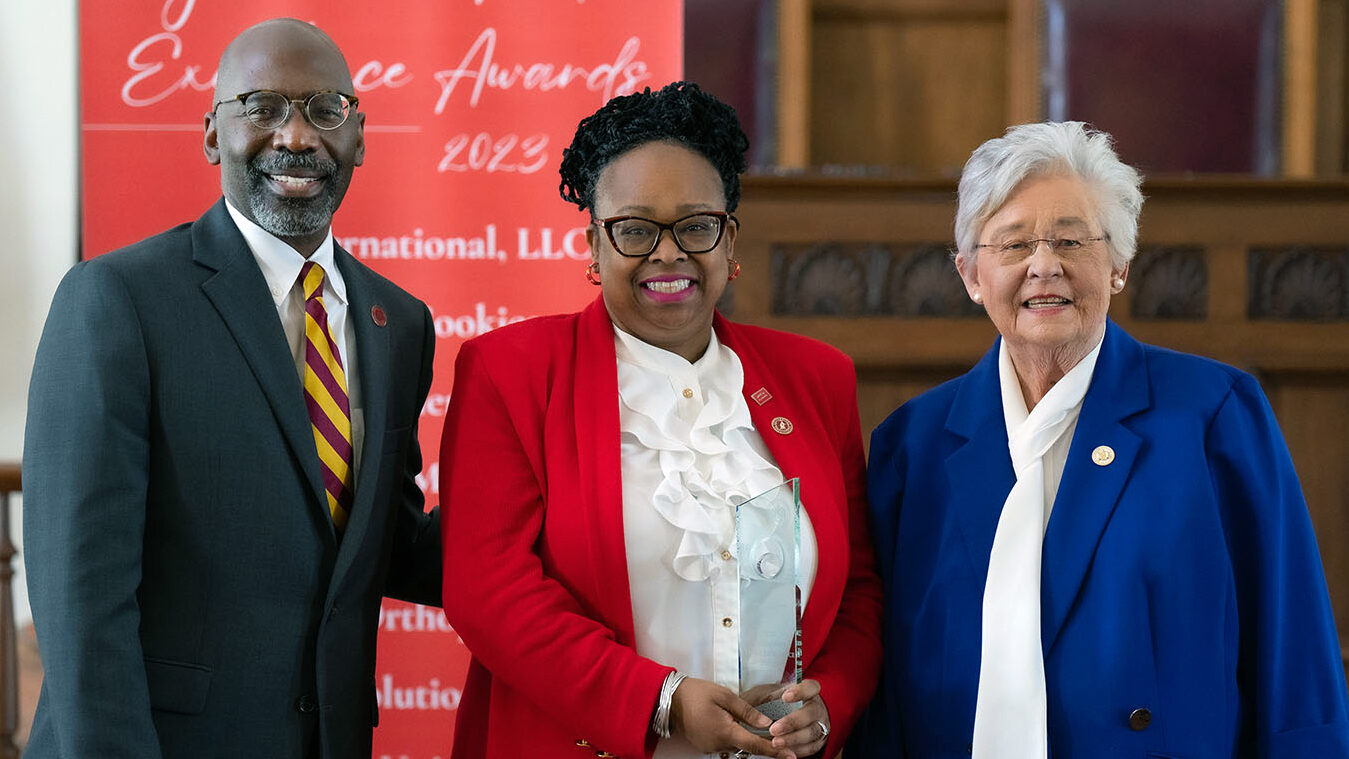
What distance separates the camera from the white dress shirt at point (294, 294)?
5.79 feet

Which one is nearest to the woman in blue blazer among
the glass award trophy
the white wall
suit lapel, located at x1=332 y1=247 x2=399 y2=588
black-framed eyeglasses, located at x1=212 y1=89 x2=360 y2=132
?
the glass award trophy

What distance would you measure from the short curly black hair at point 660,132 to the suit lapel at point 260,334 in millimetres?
485

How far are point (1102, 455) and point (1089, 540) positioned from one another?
13 centimetres

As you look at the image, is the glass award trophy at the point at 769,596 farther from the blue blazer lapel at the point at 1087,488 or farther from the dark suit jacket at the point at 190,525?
the dark suit jacket at the point at 190,525

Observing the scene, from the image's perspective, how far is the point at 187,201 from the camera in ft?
8.71

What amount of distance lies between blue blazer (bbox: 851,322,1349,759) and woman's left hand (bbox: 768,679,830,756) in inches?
7.8

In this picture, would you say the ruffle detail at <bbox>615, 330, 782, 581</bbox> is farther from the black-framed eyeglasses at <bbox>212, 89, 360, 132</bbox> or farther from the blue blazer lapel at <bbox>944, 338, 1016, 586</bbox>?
the black-framed eyeglasses at <bbox>212, 89, 360, 132</bbox>

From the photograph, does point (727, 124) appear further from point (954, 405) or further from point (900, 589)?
point (900, 589)

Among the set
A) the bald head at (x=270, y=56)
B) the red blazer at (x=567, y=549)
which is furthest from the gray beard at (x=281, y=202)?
the red blazer at (x=567, y=549)

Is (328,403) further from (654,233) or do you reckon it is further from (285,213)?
(654,233)

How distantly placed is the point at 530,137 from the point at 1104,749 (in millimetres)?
1733

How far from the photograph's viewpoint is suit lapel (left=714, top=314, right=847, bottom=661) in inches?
70.1

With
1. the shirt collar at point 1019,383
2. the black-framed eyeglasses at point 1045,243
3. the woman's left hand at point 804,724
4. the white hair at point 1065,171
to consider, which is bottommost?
the woman's left hand at point 804,724

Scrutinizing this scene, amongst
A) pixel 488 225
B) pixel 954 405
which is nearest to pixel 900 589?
pixel 954 405
